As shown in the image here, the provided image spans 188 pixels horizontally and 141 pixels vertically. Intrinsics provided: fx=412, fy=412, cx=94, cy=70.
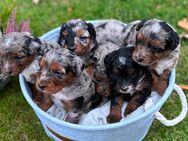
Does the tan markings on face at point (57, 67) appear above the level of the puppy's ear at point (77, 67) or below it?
above

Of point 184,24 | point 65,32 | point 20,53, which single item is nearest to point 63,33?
point 65,32

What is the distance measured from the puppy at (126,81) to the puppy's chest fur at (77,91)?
183mm

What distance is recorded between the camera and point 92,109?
3.41 meters

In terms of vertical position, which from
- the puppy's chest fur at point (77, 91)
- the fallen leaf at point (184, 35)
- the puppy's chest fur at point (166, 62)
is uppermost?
the puppy's chest fur at point (166, 62)

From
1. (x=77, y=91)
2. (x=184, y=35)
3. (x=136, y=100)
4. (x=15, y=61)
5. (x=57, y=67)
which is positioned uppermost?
(x=57, y=67)

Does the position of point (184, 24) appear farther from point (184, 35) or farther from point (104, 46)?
point (104, 46)

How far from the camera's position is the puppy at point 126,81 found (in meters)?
3.01

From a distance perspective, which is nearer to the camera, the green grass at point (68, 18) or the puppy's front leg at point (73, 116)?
the puppy's front leg at point (73, 116)

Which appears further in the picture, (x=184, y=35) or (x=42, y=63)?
(x=184, y=35)

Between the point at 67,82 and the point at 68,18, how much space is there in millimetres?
2243

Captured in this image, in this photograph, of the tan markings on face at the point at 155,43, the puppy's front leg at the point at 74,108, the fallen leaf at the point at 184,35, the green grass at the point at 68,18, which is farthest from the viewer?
the fallen leaf at the point at 184,35

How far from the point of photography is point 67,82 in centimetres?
291

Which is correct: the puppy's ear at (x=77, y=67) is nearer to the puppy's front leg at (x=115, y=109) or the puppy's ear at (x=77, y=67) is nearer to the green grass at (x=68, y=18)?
the puppy's front leg at (x=115, y=109)

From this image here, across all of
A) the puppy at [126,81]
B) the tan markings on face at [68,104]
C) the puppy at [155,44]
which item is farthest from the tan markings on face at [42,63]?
the puppy at [155,44]
